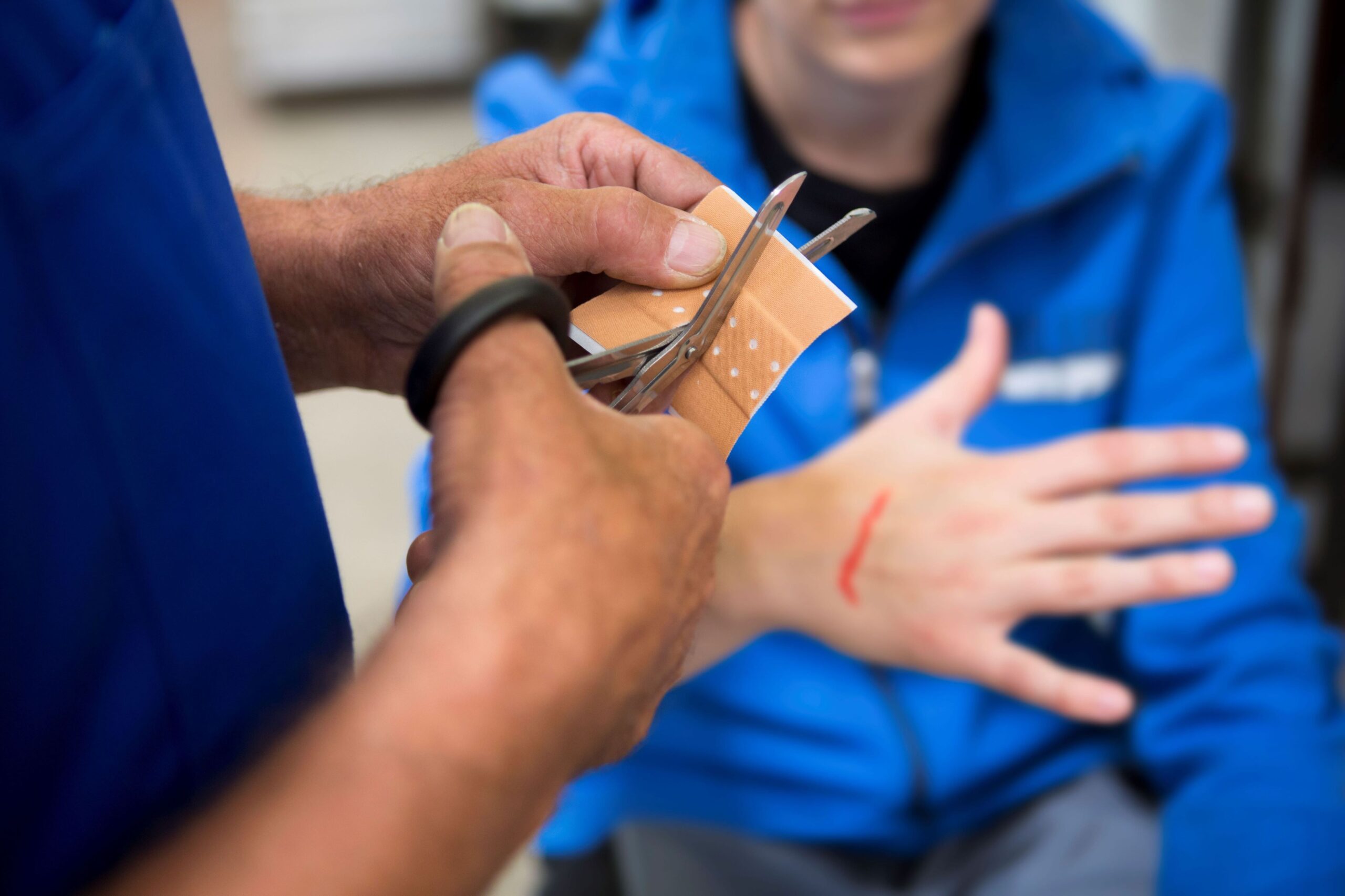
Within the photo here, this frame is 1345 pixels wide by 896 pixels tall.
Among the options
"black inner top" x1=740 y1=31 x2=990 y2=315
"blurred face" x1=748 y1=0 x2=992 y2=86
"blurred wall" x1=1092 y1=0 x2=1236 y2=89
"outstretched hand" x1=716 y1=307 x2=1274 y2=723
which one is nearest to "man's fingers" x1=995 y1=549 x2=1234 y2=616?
"outstretched hand" x1=716 y1=307 x2=1274 y2=723

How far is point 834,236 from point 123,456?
0.97 feet

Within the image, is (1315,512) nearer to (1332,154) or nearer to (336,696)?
(1332,154)

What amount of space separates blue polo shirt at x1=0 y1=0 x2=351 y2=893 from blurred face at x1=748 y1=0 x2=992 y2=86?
1.66 ft

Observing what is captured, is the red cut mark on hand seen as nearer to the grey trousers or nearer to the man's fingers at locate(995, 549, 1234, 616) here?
the man's fingers at locate(995, 549, 1234, 616)

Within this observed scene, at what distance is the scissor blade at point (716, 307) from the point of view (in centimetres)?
43

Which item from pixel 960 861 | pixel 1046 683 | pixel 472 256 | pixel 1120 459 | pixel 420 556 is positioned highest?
pixel 472 256

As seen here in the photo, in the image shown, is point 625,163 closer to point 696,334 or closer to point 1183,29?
point 696,334

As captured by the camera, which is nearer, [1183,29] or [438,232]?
[438,232]

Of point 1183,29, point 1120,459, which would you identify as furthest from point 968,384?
point 1183,29

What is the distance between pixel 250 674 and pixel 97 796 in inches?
2.8

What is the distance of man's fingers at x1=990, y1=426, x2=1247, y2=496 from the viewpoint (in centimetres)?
70

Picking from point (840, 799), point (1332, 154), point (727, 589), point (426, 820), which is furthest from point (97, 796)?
point (1332, 154)

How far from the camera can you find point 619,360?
1.45ft

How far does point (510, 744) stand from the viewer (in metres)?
0.29
